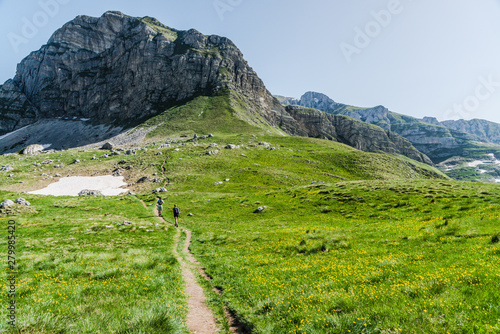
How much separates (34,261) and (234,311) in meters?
12.5

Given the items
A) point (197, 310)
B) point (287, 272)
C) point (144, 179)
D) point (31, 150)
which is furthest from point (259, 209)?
point (31, 150)

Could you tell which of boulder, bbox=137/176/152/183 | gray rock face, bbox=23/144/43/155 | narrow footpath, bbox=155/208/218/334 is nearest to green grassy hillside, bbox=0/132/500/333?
narrow footpath, bbox=155/208/218/334

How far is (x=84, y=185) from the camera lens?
228 ft

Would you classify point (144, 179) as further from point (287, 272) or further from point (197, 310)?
point (197, 310)

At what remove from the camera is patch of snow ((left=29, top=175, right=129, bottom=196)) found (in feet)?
208

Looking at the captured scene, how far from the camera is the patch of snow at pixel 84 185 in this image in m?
63.5

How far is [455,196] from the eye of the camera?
3216 centimetres

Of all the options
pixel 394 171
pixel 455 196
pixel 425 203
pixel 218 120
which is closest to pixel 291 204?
pixel 425 203

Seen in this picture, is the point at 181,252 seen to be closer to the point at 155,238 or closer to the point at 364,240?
the point at 155,238

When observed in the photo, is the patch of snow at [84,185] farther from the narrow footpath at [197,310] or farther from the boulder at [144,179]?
the narrow footpath at [197,310]

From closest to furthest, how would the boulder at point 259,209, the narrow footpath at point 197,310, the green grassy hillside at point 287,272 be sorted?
the green grassy hillside at point 287,272 < the narrow footpath at point 197,310 < the boulder at point 259,209

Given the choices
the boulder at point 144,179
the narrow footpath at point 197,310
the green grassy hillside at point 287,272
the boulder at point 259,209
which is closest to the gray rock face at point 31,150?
the boulder at point 144,179

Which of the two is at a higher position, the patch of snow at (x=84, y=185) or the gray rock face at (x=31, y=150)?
the gray rock face at (x=31, y=150)

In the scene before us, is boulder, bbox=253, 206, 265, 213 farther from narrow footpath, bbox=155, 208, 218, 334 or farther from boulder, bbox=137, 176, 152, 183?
boulder, bbox=137, 176, 152, 183
